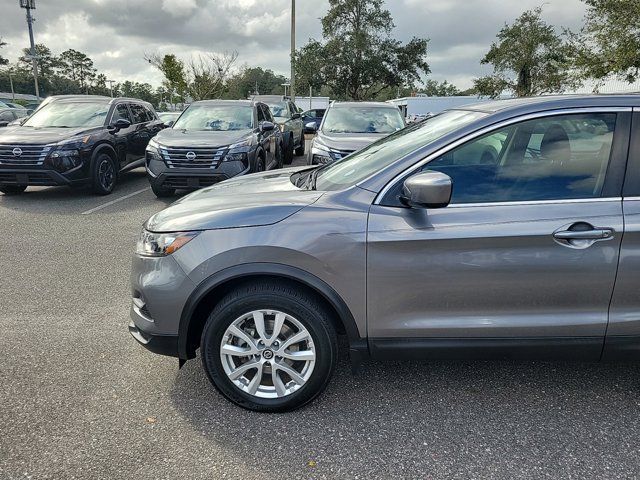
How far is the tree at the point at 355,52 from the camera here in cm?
3588

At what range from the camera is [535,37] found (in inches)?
1211

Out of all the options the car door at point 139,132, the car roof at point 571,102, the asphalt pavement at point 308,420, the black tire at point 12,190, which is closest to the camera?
the asphalt pavement at point 308,420

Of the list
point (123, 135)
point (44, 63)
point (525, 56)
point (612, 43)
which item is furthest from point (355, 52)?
point (44, 63)

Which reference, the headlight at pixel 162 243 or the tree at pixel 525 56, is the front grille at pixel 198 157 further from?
the tree at pixel 525 56

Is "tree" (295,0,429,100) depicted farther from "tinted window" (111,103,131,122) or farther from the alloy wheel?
the alloy wheel

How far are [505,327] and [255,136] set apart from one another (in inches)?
261

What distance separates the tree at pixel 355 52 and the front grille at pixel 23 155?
30572 millimetres

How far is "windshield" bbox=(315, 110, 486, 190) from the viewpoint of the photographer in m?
2.73

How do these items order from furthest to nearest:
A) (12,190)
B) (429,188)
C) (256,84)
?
1. (256,84)
2. (12,190)
3. (429,188)

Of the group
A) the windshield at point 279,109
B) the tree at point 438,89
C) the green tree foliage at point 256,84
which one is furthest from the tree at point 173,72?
the tree at point 438,89

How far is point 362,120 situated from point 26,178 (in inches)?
227

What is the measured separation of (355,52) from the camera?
118 ft

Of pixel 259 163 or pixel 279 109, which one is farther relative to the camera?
pixel 279 109

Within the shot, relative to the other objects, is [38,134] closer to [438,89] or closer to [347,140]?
[347,140]
